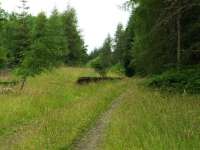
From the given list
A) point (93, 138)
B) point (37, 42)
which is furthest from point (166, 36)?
point (93, 138)

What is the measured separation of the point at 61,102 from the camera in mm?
21297

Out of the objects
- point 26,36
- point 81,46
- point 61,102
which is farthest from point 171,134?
point 81,46

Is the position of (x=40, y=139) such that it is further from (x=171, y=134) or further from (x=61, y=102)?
(x=61, y=102)

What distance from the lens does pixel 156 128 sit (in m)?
10.5

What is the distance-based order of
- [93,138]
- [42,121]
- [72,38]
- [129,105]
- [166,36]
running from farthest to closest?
1. [72,38]
2. [166,36]
3. [129,105]
4. [42,121]
5. [93,138]

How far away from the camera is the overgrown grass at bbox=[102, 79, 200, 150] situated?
879 cm

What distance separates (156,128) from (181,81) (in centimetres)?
1262

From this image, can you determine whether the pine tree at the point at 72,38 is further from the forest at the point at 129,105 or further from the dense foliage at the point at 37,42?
the forest at the point at 129,105

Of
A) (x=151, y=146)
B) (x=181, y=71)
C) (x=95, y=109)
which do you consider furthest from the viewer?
(x=181, y=71)

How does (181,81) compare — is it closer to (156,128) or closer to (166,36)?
(166,36)

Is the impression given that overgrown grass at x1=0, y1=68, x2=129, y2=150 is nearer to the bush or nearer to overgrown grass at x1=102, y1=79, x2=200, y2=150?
overgrown grass at x1=102, y1=79, x2=200, y2=150

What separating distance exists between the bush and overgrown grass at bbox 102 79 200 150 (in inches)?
252

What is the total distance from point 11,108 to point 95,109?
3810 mm

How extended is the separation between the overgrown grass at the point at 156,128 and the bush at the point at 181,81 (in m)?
6.41
